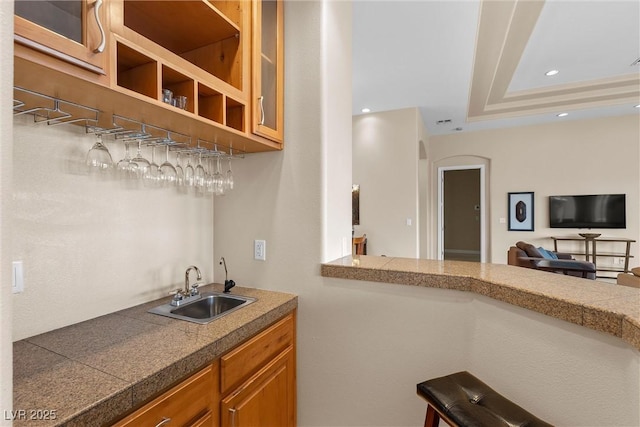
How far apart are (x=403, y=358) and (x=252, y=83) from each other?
1.57 m

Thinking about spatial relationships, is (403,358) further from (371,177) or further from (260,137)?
(371,177)

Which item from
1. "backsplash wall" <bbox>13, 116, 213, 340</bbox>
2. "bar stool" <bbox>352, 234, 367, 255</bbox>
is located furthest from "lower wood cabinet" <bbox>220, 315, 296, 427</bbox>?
"bar stool" <bbox>352, 234, 367, 255</bbox>

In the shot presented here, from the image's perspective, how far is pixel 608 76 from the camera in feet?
14.8

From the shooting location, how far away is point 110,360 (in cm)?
100

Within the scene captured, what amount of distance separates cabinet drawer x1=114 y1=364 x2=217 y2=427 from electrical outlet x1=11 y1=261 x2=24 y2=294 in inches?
26.6

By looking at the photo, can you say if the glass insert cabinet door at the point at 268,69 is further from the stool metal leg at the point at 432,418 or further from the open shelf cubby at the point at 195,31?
the stool metal leg at the point at 432,418

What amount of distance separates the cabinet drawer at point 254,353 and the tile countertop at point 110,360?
5 cm

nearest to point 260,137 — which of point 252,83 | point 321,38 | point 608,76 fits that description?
point 252,83

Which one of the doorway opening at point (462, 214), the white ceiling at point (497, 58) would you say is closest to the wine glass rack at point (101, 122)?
the white ceiling at point (497, 58)

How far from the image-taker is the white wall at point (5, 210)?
52 centimetres

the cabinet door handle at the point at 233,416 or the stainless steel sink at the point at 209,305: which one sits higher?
the stainless steel sink at the point at 209,305

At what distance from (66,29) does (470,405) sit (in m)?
1.70

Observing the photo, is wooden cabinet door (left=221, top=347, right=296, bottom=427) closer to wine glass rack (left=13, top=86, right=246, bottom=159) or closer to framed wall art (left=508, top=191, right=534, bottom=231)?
wine glass rack (left=13, top=86, right=246, bottom=159)

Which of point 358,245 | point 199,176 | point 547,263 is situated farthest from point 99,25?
point 547,263
